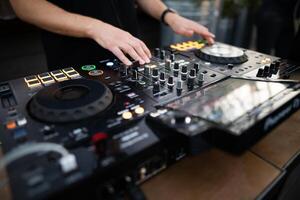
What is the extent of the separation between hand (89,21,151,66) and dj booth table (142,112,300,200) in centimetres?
28

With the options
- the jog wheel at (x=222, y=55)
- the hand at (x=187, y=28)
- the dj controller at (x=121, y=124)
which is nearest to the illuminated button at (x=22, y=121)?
the dj controller at (x=121, y=124)

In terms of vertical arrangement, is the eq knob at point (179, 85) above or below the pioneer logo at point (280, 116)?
above

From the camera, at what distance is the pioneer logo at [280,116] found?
16.4 inches

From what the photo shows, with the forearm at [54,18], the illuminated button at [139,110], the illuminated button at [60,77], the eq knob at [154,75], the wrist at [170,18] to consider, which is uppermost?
the forearm at [54,18]

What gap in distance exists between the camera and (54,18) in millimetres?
655

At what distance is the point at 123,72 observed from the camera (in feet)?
1.99

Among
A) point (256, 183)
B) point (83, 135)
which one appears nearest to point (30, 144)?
point (83, 135)

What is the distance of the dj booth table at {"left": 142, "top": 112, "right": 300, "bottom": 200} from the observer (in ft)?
1.39

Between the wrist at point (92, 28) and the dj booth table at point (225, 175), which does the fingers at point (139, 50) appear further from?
the dj booth table at point (225, 175)

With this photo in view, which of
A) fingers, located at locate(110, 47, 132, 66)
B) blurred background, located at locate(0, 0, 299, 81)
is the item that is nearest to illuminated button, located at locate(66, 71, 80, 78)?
fingers, located at locate(110, 47, 132, 66)

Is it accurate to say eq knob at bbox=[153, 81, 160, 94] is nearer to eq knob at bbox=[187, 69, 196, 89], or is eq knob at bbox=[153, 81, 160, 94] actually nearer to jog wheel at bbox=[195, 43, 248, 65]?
eq knob at bbox=[187, 69, 196, 89]

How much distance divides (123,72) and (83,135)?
25cm

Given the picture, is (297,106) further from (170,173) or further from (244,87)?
(170,173)

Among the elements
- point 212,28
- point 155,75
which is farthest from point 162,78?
point 212,28
